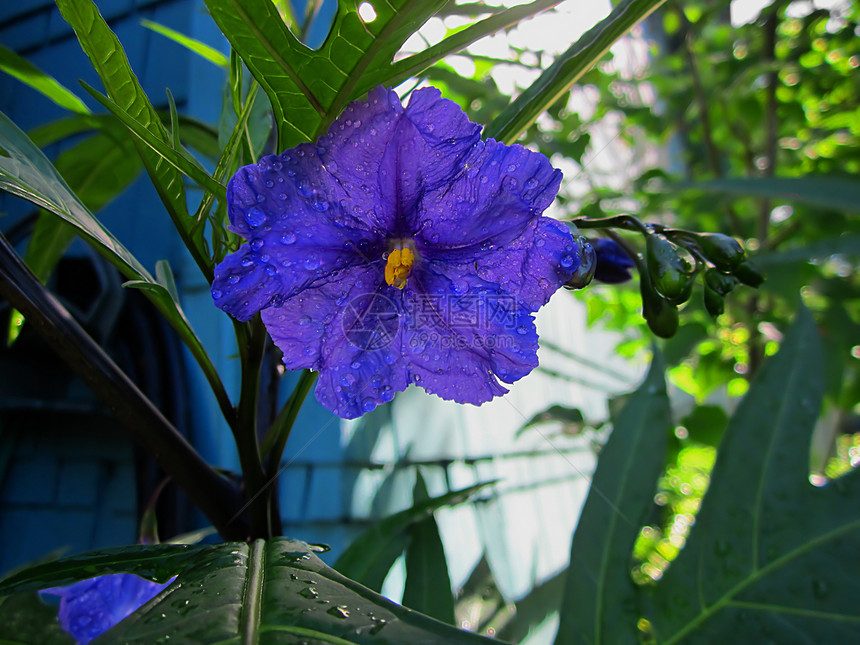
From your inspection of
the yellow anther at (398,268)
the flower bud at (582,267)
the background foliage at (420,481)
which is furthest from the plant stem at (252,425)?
the flower bud at (582,267)

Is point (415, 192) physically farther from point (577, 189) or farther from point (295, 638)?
point (577, 189)

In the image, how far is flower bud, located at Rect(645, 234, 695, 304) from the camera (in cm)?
46

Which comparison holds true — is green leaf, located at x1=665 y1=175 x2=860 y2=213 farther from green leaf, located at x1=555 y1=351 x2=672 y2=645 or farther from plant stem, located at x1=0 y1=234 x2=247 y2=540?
plant stem, located at x1=0 y1=234 x2=247 y2=540

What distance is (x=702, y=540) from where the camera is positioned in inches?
24.3

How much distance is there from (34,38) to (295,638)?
3.76ft

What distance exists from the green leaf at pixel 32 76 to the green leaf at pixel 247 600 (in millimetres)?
482

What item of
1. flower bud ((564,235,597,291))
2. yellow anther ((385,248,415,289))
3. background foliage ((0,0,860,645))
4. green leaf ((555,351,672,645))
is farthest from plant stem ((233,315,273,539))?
green leaf ((555,351,672,645))

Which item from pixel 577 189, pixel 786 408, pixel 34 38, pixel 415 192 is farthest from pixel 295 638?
pixel 577 189

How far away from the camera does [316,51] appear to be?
1.21 feet

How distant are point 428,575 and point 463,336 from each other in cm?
39

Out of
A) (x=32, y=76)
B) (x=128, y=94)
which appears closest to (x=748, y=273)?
(x=128, y=94)

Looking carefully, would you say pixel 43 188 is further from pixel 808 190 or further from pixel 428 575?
pixel 808 190

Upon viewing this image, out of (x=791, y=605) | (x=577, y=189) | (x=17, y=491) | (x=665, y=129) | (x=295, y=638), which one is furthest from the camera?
(x=577, y=189)

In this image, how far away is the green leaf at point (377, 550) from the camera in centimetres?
64
